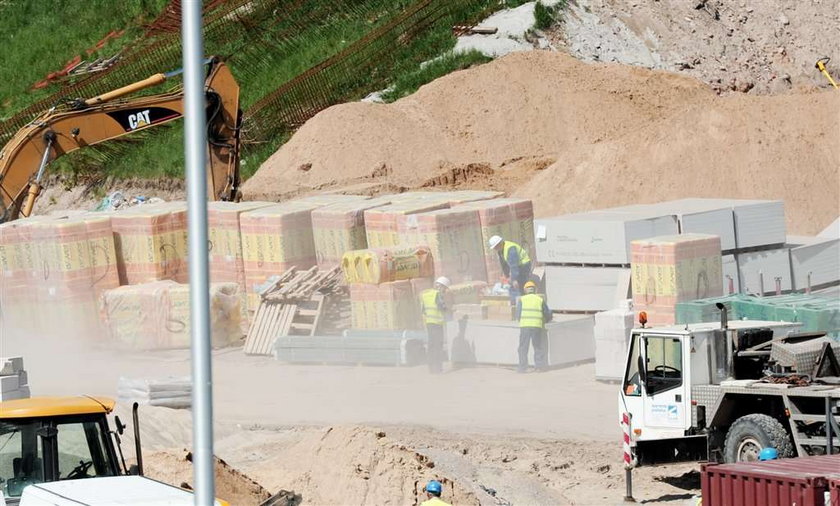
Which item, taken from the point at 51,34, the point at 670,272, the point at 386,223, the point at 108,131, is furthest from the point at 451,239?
the point at 51,34

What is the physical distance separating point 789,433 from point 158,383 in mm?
8572

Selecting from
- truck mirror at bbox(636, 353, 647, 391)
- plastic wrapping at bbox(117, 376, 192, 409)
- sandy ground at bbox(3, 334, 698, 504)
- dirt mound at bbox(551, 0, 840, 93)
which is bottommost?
sandy ground at bbox(3, 334, 698, 504)

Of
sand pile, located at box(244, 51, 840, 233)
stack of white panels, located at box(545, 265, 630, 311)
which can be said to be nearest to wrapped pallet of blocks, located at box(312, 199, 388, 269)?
stack of white panels, located at box(545, 265, 630, 311)

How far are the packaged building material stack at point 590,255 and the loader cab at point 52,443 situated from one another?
12.5 metres

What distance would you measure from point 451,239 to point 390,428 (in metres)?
4.89

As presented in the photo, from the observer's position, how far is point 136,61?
150ft

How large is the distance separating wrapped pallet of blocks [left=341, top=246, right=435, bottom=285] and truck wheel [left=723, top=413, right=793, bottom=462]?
323 inches

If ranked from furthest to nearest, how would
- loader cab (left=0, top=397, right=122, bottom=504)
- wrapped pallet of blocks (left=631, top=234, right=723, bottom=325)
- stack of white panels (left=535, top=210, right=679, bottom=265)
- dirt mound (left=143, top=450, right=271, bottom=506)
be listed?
1. stack of white panels (left=535, top=210, right=679, bottom=265)
2. wrapped pallet of blocks (left=631, top=234, right=723, bottom=325)
3. dirt mound (left=143, top=450, right=271, bottom=506)
4. loader cab (left=0, top=397, right=122, bottom=504)

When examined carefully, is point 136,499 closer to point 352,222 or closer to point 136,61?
point 352,222

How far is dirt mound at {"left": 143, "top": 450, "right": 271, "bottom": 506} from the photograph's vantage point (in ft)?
44.7

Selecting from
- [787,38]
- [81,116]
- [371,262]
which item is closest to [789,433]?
[371,262]

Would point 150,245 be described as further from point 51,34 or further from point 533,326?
point 51,34

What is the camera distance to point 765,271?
2281 cm

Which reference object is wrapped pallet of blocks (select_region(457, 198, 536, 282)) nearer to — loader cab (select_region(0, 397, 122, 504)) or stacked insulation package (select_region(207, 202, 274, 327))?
stacked insulation package (select_region(207, 202, 274, 327))
